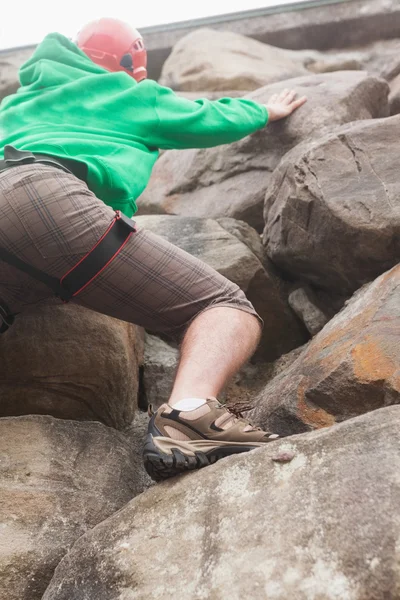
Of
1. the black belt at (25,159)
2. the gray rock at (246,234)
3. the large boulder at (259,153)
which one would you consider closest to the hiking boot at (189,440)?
the black belt at (25,159)

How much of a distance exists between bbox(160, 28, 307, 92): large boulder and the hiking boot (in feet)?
16.5

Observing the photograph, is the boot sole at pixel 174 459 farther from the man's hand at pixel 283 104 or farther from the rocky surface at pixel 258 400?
the man's hand at pixel 283 104

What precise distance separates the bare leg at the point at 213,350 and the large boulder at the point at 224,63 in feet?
15.2

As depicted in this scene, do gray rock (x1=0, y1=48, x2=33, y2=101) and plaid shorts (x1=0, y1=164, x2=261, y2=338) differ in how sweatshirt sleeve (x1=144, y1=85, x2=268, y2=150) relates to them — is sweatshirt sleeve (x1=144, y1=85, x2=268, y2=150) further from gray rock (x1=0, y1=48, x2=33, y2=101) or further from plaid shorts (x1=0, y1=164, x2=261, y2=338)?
gray rock (x1=0, y1=48, x2=33, y2=101)

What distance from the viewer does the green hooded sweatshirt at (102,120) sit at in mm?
2875

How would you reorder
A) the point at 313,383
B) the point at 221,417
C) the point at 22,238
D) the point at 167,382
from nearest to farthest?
1. the point at 221,417
2. the point at 22,238
3. the point at 313,383
4. the point at 167,382

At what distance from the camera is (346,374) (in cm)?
254

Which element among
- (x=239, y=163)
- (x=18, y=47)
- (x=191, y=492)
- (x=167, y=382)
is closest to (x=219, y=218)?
(x=239, y=163)

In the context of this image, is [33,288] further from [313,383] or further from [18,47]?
[18,47]

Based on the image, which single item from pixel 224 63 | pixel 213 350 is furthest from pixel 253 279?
pixel 224 63

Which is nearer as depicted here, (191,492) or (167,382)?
(191,492)

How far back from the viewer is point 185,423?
2.18 metres

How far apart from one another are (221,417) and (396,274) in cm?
123

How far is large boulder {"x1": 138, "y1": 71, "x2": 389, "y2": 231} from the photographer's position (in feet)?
14.7
